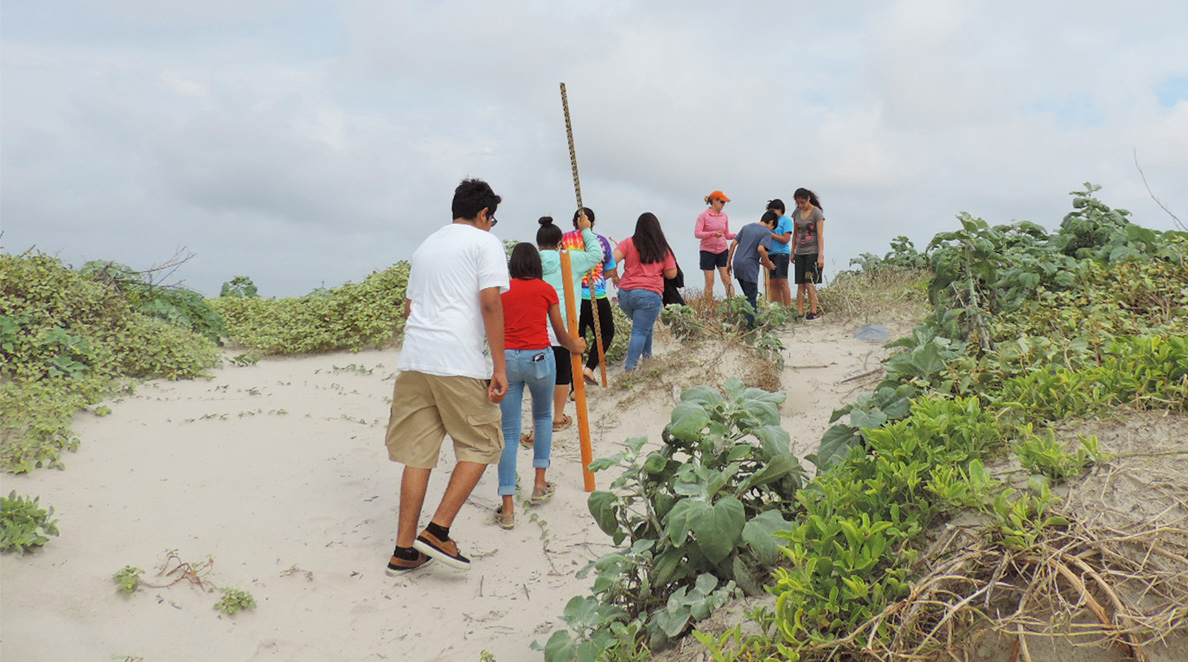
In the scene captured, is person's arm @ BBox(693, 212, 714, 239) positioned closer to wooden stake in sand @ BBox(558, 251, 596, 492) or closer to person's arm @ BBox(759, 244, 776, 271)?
person's arm @ BBox(759, 244, 776, 271)

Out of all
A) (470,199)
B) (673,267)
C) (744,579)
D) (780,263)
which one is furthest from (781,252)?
(744,579)

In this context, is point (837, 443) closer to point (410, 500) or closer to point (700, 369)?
point (410, 500)

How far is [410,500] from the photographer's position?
5.00 metres

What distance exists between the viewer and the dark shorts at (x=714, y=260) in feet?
40.0

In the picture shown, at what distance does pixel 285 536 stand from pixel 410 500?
119 cm

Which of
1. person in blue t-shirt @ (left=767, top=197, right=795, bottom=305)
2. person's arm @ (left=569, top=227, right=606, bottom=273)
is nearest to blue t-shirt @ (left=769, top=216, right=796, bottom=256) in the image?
person in blue t-shirt @ (left=767, top=197, right=795, bottom=305)

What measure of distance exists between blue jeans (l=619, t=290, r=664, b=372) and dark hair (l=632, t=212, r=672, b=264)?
0.37m

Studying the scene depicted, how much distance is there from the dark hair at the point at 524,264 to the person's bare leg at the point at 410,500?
159cm

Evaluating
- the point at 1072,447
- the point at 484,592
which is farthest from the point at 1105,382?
the point at 484,592

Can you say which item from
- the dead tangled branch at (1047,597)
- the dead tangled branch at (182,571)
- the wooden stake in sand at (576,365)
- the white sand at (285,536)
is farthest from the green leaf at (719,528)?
the dead tangled branch at (182,571)

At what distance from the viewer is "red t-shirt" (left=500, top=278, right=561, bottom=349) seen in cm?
570

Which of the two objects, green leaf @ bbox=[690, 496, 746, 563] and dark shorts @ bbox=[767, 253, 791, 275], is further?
dark shorts @ bbox=[767, 253, 791, 275]

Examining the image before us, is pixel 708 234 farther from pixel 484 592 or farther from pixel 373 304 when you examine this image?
pixel 484 592

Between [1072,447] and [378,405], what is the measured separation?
23.1 feet
